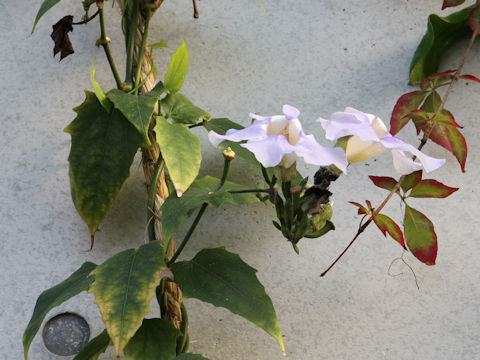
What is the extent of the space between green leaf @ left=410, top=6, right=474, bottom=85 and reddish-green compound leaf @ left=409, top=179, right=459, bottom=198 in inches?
10.4

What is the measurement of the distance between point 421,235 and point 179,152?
296mm

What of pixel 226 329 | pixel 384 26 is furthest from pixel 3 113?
pixel 384 26

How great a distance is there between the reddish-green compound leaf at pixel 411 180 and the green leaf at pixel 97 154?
320mm

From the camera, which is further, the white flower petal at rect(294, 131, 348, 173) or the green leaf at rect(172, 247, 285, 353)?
the green leaf at rect(172, 247, 285, 353)

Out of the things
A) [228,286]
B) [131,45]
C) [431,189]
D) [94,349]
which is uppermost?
Answer: [131,45]

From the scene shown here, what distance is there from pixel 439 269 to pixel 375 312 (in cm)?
11

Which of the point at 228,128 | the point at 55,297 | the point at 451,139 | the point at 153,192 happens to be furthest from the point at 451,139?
the point at 55,297

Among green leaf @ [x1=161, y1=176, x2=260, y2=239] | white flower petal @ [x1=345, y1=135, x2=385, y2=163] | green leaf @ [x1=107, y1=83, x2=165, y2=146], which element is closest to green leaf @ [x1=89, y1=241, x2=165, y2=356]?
green leaf @ [x1=161, y1=176, x2=260, y2=239]

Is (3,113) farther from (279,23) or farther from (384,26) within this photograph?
(384,26)

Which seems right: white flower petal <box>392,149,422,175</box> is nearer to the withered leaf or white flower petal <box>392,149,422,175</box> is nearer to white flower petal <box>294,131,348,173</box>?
white flower petal <box>294,131,348,173</box>

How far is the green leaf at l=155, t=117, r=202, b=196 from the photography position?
645 mm

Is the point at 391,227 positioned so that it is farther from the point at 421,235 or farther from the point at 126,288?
the point at 126,288

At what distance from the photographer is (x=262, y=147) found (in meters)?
0.46

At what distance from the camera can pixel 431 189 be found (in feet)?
2.14
